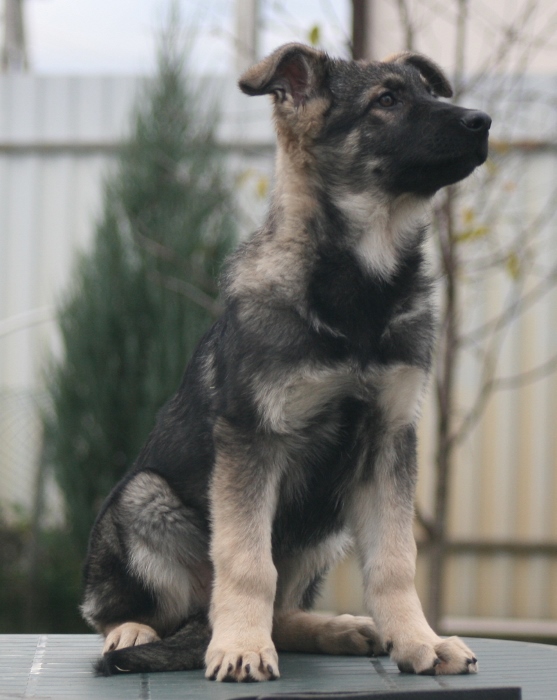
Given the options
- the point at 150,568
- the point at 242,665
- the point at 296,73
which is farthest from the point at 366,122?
the point at 242,665

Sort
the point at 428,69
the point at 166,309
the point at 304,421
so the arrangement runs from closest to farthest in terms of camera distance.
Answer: the point at 304,421 → the point at 428,69 → the point at 166,309

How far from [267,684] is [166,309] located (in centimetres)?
468

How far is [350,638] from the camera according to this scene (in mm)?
3406

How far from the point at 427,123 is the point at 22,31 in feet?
35.1

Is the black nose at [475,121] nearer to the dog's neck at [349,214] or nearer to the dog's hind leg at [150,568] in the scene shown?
the dog's neck at [349,214]

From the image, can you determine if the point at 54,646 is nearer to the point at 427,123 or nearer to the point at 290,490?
the point at 290,490

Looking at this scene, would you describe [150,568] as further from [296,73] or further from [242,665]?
[296,73]

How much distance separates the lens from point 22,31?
12.7m

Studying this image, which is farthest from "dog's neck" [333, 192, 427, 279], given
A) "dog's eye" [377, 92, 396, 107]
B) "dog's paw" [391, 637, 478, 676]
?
"dog's paw" [391, 637, 478, 676]

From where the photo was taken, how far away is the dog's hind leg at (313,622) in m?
3.41

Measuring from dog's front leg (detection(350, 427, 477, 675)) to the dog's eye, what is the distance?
42.3 inches

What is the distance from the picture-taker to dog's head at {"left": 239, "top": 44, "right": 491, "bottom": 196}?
321 centimetres

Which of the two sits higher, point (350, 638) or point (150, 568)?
point (150, 568)

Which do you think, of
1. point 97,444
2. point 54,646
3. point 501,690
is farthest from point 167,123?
point 501,690
